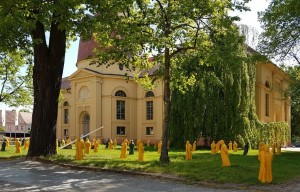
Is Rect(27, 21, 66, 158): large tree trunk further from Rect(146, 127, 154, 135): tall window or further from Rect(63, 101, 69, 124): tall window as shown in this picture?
Rect(63, 101, 69, 124): tall window

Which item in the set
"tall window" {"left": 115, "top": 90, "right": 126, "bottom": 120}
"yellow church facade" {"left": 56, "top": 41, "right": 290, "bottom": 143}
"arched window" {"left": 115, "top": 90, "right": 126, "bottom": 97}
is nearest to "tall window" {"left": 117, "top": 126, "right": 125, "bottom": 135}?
"yellow church facade" {"left": 56, "top": 41, "right": 290, "bottom": 143}

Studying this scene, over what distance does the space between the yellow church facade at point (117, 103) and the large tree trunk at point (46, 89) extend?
2604cm

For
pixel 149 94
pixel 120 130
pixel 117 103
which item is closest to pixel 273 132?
pixel 149 94

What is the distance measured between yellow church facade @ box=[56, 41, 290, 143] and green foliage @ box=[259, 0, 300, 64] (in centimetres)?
2144

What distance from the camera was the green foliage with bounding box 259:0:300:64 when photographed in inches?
790

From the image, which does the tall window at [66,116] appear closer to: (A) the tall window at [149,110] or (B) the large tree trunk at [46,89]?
(A) the tall window at [149,110]

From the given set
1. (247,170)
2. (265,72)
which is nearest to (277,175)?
(247,170)

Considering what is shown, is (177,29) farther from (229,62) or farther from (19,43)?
(19,43)

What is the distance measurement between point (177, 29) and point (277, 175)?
7.21 meters

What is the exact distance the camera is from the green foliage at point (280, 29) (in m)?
20.1

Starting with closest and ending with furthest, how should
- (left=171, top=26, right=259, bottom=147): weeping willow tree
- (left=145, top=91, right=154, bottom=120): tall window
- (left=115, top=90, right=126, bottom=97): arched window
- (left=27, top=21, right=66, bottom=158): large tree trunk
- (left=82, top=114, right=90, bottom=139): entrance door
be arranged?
(left=27, top=21, right=66, bottom=158): large tree trunk
(left=171, top=26, right=259, bottom=147): weeping willow tree
(left=145, top=91, right=154, bottom=120): tall window
(left=115, top=90, right=126, bottom=97): arched window
(left=82, top=114, right=90, bottom=139): entrance door

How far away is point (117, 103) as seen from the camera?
47.9 metres

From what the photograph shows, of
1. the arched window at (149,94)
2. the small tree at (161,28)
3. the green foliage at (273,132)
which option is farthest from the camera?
the arched window at (149,94)

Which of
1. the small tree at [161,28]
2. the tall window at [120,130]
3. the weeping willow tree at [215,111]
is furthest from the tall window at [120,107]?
the small tree at [161,28]
